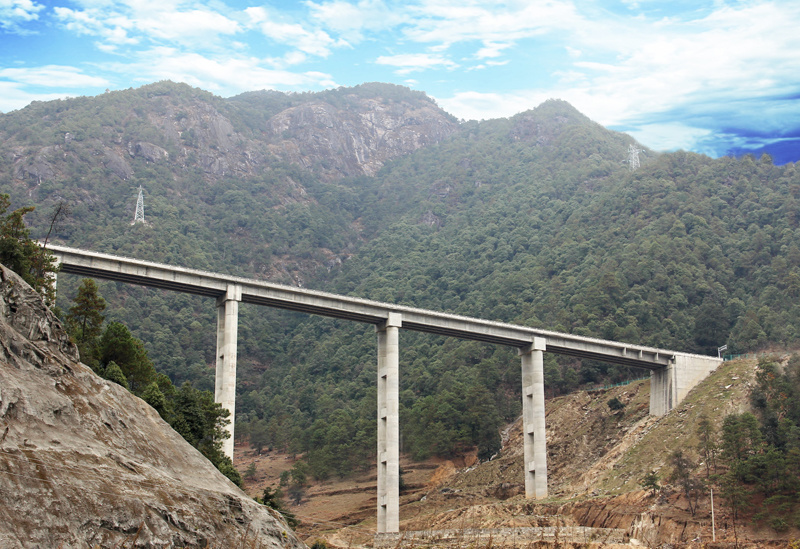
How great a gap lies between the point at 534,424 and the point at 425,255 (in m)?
85.2

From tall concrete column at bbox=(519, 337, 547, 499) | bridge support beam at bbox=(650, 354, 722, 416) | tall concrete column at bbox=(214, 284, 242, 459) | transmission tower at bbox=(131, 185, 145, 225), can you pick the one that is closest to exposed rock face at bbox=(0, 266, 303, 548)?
tall concrete column at bbox=(214, 284, 242, 459)

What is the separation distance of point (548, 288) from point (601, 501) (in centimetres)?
5264

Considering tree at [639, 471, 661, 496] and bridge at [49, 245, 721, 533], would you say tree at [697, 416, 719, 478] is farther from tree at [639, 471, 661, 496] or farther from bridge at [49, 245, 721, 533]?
bridge at [49, 245, 721, 533]

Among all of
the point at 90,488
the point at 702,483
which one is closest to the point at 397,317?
the point at 702,483

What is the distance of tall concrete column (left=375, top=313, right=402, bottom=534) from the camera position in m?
64.6

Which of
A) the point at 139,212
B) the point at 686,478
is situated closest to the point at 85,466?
the point at 686,478

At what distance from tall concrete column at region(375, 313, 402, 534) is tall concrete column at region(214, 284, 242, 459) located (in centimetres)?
1245

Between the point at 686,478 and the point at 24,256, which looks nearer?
the point at 24,256

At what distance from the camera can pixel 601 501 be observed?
66.2m

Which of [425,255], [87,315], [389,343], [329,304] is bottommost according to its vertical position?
[389,343]

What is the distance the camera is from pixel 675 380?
80438 millimetres

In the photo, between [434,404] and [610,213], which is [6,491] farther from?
[610,213]

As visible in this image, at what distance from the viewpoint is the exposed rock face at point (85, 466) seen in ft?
69.2

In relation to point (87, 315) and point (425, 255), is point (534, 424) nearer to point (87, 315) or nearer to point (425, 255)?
point (87, 315)
